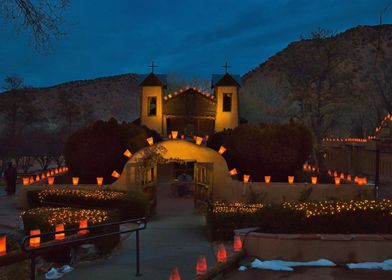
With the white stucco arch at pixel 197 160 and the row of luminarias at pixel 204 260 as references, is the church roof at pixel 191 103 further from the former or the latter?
the row of luminarias at pixel 204 260

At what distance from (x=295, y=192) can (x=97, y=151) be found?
8.18m

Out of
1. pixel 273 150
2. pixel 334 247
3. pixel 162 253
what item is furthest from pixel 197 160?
pixel 334 247

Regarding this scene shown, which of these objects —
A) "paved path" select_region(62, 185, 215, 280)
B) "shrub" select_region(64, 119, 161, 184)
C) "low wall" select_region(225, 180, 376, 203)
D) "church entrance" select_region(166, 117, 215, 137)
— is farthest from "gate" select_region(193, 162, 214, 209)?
"church entrance" select_region(166, 117, 215, 137)

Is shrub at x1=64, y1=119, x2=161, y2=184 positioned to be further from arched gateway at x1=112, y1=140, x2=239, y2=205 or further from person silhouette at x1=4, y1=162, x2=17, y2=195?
person silhouette at x1=4, y1=162, x2=17, y2=195

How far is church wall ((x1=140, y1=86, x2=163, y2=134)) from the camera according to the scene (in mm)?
27531

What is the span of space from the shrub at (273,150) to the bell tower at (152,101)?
435 inches

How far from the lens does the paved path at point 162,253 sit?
289 inches

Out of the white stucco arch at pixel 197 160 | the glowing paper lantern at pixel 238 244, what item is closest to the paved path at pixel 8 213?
the white stucco arch at pixel 197 160

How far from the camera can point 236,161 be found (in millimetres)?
18047

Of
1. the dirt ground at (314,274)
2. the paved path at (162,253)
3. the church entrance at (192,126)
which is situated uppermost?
the church entrance at (192,126)

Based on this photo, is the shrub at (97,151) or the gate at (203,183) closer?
the gate at (203,183)

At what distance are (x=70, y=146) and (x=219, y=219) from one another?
30.4 feet

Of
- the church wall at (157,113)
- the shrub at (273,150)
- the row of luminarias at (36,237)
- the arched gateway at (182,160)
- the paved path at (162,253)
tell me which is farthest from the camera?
the church wall at (157,113)

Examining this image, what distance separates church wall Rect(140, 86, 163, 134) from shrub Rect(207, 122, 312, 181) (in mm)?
11004
